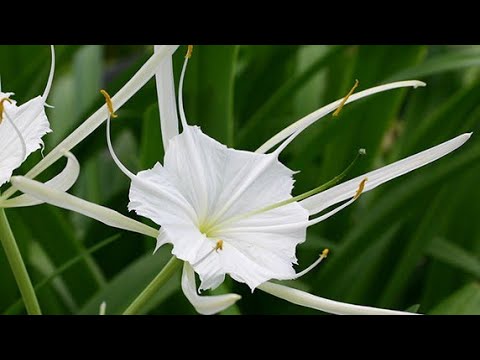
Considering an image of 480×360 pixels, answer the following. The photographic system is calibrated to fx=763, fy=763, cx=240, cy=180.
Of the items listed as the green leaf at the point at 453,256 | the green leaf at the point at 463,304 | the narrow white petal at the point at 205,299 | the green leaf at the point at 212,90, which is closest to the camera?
the narrow white petal at the point at 205,299

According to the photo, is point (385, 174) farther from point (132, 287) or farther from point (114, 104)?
point (132, 287)

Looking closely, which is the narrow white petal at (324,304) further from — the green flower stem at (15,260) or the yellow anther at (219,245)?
the green flower stem at (15,260)

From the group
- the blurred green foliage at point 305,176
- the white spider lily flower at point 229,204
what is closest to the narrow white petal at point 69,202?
the white spider lily flower at point 229,204

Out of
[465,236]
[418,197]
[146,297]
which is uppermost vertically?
[146,297]

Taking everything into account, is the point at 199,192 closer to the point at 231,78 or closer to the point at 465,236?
the point at 231,78

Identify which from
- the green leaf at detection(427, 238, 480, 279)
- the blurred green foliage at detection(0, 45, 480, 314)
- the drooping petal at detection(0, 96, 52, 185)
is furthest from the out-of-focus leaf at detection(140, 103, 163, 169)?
the green leaf at detection(427, 238, 480, 279)

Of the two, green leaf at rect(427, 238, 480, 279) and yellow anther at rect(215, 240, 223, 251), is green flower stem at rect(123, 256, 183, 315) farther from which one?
green leaf at rect(427, 238, 480, 279)
